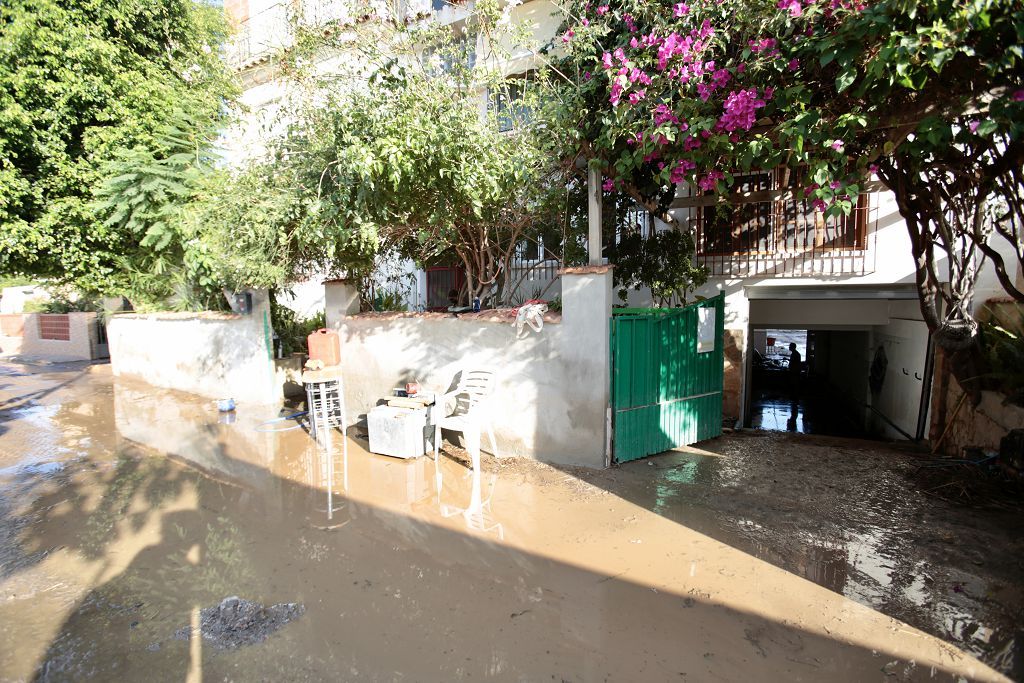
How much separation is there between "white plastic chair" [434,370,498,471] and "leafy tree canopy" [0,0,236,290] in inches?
281

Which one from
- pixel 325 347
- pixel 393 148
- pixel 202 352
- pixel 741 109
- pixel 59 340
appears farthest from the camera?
pixel 59 340

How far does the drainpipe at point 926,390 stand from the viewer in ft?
26.2

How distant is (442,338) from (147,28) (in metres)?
10.2

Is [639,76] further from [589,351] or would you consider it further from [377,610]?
[377,610]

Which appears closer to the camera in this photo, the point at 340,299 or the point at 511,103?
the point at 511,103

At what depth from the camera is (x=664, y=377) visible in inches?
256

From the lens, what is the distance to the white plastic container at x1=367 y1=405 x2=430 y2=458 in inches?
256

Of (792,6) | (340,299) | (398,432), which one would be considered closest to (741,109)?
(792,6)

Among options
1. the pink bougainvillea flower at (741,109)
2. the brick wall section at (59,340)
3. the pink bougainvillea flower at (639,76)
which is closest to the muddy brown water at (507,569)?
the pink bougainvillea flower at (741,109)

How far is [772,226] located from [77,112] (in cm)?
1269

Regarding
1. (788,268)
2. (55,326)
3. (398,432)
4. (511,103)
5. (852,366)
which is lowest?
(852,366)

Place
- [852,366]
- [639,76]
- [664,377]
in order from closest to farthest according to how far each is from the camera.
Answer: [639,76]
[664,377]
[852,366]

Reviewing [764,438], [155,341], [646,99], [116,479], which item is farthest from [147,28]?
[764,438]

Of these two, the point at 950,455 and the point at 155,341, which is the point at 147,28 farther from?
the point at 950,455
